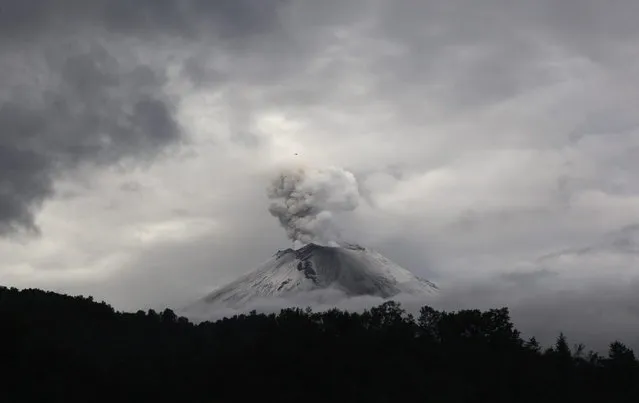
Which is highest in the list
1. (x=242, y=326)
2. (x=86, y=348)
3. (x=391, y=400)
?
(x=242, y=326)

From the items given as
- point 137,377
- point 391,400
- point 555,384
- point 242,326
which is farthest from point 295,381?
point 242,326

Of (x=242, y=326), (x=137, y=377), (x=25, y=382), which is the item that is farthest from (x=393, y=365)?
(x=242, y=326)

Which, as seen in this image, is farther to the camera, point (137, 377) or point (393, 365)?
point (393, 365)

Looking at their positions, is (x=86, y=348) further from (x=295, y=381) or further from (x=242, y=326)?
(x=242, y=326)

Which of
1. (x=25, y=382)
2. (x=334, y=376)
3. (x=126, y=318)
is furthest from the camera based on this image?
(x=126, y=318)

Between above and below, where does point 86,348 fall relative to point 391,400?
above

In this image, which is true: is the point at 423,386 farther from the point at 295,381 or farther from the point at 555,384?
the point at 555,384

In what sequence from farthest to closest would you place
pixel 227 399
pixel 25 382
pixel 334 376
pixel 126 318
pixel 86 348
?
1. pixel 126 318
2. pixel 86 348
3. pixel 334 376
4. pixel 227 399
5. pixel 25 382
